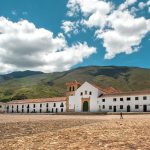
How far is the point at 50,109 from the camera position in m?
102

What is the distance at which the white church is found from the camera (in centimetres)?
7881

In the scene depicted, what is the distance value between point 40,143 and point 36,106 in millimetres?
95653

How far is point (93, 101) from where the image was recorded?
3455 inches

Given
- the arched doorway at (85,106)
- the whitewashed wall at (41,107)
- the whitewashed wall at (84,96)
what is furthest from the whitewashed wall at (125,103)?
the whitewashed wall at (41,107)

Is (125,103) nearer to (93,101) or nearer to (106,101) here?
(106,101)

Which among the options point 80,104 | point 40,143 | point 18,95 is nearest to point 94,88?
point 80,104

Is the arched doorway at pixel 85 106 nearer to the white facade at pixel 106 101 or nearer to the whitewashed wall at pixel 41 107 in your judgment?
the white facade at pixel 106 101

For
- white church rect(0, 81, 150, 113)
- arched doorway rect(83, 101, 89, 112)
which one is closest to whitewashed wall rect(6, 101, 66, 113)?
white church rect(0, 81, 150, 113)

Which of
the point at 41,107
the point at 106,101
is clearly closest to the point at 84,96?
the point at 106,101

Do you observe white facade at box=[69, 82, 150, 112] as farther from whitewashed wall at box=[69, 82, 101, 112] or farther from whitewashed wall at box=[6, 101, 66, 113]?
whitewashed wall at box=[6, 101, 66, 113]

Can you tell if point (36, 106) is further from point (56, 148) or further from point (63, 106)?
point (56, 148)

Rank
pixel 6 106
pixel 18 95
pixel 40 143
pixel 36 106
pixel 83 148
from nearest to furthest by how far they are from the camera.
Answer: pixel 83 148, pixel 40 143, pixel 36 106, pixel 6 106, pixel 18 95

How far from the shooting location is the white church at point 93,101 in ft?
259

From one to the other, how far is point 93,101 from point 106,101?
181 inches
